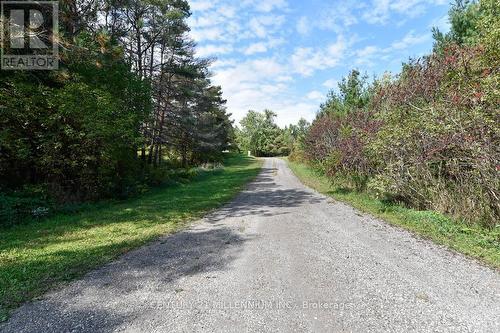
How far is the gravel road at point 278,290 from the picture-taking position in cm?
286

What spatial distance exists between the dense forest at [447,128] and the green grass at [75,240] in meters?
6.19

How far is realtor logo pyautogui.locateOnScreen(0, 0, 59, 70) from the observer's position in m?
7.25

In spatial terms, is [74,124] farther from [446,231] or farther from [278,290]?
[446,231]

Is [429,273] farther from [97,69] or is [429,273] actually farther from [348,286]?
[97,69]

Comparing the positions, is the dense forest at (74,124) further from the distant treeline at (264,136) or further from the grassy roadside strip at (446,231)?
the distant treeline at (264,136)

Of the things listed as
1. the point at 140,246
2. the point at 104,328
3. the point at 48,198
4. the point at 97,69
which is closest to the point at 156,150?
the point at 97,69

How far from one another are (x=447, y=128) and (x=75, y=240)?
28.7 ft

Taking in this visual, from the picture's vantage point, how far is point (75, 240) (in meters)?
5.74

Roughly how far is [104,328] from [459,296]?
4126 millimetres

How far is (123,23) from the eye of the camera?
16500 mm

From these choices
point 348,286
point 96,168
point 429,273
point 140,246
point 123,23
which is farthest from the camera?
point 123,23

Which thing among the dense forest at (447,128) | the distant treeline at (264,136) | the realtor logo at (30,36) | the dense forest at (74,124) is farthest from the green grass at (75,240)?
the distant treeline at (264,136)

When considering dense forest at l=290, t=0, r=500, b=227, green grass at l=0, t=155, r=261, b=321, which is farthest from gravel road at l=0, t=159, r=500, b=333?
dense forest at l=290, t=0, r=500, b=227

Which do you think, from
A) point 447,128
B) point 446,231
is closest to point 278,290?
point 446,231
